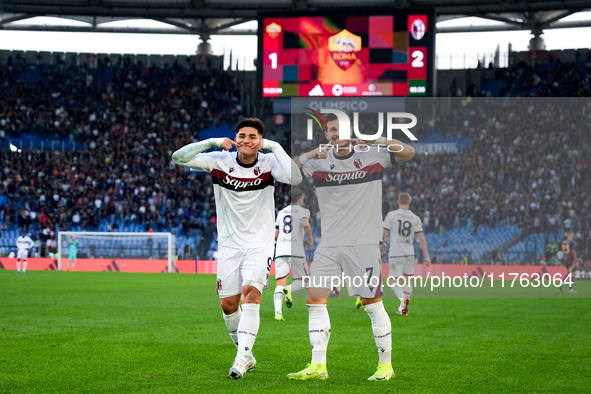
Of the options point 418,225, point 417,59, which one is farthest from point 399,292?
point 417,59

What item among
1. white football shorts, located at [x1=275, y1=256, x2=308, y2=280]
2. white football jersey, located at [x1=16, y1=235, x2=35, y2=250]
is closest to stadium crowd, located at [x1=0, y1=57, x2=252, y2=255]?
white football jersey, located at [x1=16, y1=235, x2=35, y2=250]

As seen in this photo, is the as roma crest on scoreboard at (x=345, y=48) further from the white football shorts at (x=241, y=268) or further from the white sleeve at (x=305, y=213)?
the white football shorts at (x=241, y=268)

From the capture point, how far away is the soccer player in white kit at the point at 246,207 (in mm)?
7992

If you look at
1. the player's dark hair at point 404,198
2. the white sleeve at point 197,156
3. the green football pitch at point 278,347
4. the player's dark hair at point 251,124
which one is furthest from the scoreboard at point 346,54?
the white sleeve at point 197,156

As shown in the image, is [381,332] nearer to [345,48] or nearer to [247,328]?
[247,328]

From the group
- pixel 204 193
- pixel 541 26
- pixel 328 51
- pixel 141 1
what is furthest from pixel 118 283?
pixel 541 26

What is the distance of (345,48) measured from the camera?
29469 millimetres

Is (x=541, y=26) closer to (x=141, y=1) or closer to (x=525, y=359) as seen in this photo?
(x=141, y=1)

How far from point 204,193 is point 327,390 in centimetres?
3461

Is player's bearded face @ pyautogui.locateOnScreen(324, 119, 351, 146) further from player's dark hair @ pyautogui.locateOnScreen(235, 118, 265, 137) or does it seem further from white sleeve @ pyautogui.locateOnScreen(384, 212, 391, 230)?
white sleeve @ pyautogui.locateOnScreen(384, 212, 391, 230)

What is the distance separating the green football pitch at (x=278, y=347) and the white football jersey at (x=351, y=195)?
1358mm

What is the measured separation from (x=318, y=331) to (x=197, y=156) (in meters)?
2.15

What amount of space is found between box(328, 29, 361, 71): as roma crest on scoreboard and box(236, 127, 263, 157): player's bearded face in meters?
21.8

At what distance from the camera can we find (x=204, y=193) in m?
41.2
